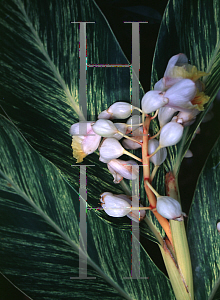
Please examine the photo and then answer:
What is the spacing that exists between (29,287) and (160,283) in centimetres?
20

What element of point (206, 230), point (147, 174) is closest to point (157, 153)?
point (147, 174)

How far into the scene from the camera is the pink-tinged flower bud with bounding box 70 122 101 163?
350 millimetres

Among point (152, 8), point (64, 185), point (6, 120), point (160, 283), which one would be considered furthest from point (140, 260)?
point (152, 8)

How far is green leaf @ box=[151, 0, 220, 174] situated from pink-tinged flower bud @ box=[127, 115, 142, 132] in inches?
2.7

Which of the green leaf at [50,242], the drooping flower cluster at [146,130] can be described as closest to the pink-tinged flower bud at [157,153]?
the drooping flower cluster at [146,130]

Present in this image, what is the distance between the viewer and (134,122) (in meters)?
0.36

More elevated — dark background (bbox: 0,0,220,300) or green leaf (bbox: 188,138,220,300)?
dark background (bbox: 0,0,220,300)

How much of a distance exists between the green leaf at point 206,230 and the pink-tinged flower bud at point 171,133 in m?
0.11

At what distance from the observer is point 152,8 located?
1.37ft

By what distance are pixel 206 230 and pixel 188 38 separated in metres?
0.29

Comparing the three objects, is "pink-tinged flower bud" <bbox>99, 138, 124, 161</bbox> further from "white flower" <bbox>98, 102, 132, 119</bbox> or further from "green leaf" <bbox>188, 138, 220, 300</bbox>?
"green leaf" <bbox>188, 138, 220, 300</bbox>

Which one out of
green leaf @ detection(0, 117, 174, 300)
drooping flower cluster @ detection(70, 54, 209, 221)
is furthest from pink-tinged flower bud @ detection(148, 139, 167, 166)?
green leaf @ detection(0, 117, 174, 300)

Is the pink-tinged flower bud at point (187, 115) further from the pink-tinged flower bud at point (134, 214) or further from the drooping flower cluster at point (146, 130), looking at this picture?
the pink-tinged flower bud at point (134, 214)

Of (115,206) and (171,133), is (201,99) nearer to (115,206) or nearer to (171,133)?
(171,133)
